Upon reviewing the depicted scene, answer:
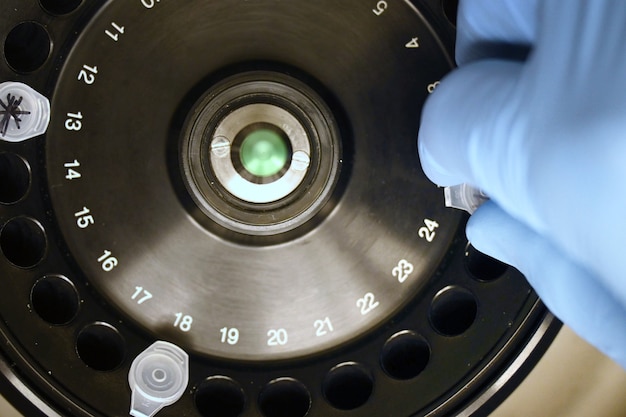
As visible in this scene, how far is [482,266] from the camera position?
1.02 meters

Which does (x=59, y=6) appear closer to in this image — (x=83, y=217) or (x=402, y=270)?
(x=83, y=217)

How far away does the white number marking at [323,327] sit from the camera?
975 mm

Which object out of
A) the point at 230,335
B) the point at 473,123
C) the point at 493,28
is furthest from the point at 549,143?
the point at 230,335

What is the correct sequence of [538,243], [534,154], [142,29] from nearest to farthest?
1. [534,154]
2. [538,243]
3. [142,29]

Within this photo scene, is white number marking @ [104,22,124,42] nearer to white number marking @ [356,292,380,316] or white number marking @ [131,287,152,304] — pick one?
white number marking @ [131,287,152,304]

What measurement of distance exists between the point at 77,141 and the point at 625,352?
24.7 inches

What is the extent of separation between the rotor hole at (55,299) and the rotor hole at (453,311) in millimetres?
431

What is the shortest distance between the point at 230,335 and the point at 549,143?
50 centimetres

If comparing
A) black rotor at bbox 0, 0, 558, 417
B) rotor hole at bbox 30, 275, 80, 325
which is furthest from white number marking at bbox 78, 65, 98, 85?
rotor hole at bbox 30, 275, 80, 325

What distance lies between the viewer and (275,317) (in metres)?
0.97

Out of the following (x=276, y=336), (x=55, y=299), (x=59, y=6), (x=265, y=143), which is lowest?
(x=276, y=336)

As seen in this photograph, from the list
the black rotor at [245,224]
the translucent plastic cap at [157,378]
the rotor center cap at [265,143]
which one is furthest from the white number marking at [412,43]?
the translucent plastic cap at [157,378]

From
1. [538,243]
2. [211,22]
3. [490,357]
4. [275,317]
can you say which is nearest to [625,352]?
[538,243]

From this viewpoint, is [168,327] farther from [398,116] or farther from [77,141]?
[398,116]
